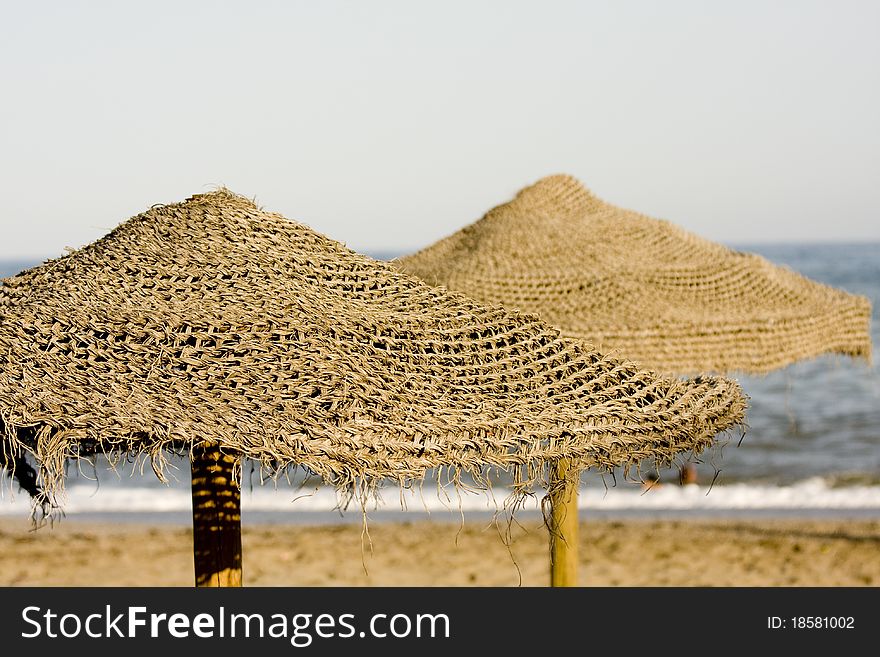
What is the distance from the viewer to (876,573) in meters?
8.06

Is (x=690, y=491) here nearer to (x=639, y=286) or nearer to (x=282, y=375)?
(x=639, y=286)

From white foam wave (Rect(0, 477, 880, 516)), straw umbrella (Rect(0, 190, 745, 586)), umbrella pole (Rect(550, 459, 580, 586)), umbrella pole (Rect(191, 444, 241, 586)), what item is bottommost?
white foam wave (Rect(0, 477, 880, 516))

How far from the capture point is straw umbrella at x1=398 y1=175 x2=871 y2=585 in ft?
14.9

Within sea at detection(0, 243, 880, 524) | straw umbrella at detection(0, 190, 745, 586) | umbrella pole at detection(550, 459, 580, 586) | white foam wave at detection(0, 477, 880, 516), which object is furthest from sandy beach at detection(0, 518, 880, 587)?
straw umbrella at detection(0, 190, 745, 586)

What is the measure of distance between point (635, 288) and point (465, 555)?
4590mm

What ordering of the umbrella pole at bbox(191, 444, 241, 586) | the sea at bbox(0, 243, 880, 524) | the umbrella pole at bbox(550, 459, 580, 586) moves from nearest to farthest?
the umbrella pole at bbox(191, 444, 241, 586)
the umbrella pole at bbox(550, 459, 580, 586)
the sea at bbox(0, 243, 880, 524)

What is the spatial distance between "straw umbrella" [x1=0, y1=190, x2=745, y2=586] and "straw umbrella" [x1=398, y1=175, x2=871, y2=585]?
140cm

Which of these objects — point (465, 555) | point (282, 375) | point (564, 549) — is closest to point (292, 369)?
point (282, 375)

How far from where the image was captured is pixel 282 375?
2.50 m

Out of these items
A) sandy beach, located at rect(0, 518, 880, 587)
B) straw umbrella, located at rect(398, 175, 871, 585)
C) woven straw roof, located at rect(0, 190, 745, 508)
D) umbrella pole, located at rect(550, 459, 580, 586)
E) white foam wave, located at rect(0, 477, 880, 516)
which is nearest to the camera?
woven straw roof, located at rect(0, 190, 745, 508)

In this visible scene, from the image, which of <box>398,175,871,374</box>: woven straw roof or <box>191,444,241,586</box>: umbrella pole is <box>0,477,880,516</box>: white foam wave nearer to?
<box>398,175,871,374</box>: woven straw roof

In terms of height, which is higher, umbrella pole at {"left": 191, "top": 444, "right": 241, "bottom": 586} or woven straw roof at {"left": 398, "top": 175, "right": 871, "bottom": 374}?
woven straw roof at {"left": 398, "top": 175, "right": 871, "bottom": 374}

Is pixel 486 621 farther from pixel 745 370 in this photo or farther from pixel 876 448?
pixel 876 448

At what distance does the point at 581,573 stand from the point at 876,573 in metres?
2.29
